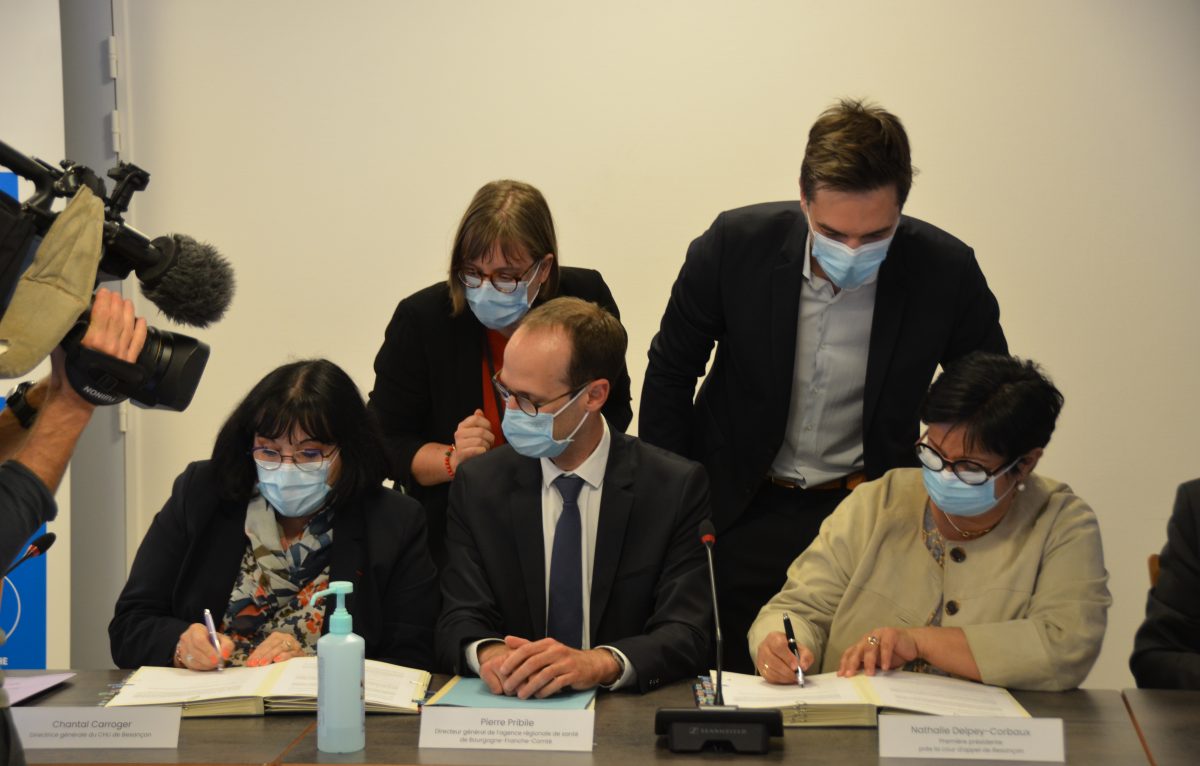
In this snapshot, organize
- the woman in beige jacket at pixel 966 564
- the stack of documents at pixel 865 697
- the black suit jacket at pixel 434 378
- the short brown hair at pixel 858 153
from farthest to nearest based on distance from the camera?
the black suit jacket at pixel 434 378 → the short brown hair at pixel 858 153 → the woman in beige jacket at pixel 966 564 → the stack of documents at pixel 865 697

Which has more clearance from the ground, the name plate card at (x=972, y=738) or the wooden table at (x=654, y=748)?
the name plate card at (x=972, y=738)

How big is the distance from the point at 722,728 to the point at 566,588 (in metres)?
0.65

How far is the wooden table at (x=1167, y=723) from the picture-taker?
1.81 m

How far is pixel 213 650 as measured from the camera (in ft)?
7.16

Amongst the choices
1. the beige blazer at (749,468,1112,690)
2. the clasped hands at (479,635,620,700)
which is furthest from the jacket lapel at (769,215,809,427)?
the clasped hands at (479,635,620,700)

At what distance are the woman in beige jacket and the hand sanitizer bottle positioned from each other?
0.73 metres

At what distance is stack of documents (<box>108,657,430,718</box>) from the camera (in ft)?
6.59

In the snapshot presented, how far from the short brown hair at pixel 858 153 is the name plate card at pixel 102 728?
5.16 feet

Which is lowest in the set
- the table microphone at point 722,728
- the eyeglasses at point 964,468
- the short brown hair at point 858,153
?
the table microphone at point 722,728

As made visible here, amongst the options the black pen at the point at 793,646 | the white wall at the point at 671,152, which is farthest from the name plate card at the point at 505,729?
the white wall at the point at 671,152

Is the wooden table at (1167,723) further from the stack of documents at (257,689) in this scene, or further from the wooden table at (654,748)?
the stack of documents at (257,689)

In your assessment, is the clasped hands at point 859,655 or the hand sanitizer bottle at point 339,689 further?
the clasped hands at point 859,655

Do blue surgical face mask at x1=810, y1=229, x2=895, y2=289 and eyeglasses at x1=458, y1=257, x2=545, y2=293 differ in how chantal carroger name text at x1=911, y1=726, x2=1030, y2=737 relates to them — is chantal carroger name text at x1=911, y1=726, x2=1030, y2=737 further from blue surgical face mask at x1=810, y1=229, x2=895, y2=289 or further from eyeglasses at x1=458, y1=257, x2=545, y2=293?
eyeglasses at x1=458, y1=257, x2=545, y2=293

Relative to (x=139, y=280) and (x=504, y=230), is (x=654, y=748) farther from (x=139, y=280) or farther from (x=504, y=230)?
(x=504, y=230)
